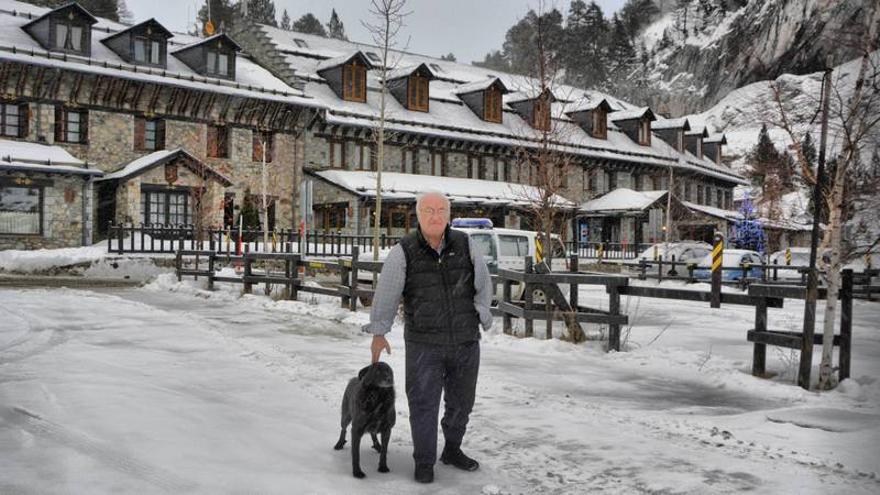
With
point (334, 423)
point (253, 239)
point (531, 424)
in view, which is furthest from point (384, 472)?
point (253, 239)

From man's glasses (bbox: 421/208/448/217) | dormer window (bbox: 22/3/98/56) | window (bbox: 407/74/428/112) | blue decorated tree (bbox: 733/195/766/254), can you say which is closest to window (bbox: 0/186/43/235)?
dormer window (bbox: 22/3/98/56)

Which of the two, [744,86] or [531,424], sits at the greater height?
[744,86]

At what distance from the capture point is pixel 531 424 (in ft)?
18.6

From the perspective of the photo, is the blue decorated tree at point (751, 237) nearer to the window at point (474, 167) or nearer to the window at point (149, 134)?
the window at point (474, 167)

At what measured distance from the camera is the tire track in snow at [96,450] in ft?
12.9

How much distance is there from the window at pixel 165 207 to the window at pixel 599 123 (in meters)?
23.4

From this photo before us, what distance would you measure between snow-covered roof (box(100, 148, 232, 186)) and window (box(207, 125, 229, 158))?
1.78 metres

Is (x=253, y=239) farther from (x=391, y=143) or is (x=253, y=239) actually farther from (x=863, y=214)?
(x=863, y=214)

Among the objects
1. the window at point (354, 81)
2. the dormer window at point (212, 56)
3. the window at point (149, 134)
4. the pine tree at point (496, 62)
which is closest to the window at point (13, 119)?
the window at point (149, 134)

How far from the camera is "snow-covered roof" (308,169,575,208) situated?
29694mm

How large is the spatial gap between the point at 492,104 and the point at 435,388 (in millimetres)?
33974

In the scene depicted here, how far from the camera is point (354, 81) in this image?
3309 cm

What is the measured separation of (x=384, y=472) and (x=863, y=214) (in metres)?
Result: 6.36

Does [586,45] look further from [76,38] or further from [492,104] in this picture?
[76,38]
